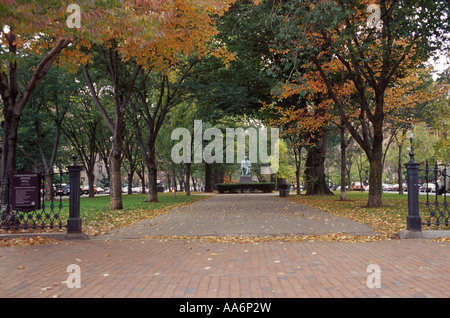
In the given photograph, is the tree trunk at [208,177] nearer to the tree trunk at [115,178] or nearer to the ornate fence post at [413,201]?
the tree trunk at [115,178]

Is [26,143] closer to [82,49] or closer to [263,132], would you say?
[82,49]

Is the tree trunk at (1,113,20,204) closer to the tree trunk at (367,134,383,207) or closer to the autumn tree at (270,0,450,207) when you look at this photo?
the autumn tree at (270,0,450,207)

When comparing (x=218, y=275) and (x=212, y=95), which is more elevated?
(x=212, y=95)

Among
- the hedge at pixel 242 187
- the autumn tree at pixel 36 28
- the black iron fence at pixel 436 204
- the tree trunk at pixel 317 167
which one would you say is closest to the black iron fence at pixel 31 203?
the autumn tree at pixel 36 28

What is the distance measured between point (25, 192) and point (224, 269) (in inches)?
246

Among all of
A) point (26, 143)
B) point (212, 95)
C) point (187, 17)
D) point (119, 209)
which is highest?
point (187, 17)

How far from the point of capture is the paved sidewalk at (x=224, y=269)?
4523 mm

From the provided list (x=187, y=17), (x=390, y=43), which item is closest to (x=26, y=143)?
(x=187, y=17)

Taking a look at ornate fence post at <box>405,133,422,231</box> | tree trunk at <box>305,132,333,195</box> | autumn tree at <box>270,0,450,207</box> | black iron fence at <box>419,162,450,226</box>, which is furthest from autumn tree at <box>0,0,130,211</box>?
tree trunk at <box>305,132,333,195</box>

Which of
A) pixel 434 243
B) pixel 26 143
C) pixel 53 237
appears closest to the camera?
pixel 434 243

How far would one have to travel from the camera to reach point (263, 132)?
1992 inches

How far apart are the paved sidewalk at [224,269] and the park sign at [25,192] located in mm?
1775
